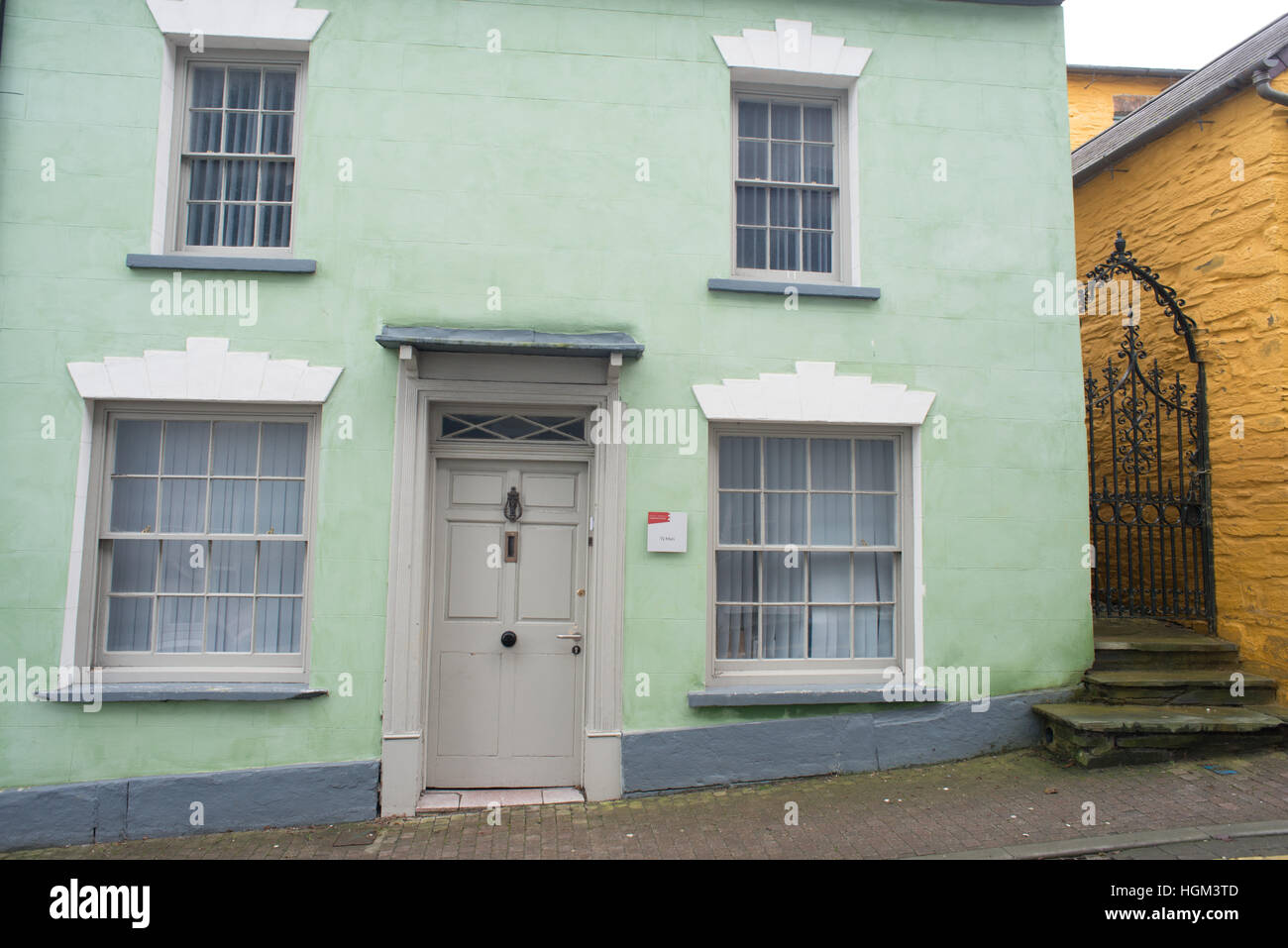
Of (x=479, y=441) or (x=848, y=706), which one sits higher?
(x=479, y=441)

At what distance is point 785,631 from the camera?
6.93m

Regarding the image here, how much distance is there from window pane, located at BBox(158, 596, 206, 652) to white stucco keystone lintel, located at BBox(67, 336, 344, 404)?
1455 millimetres

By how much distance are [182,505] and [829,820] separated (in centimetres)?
507

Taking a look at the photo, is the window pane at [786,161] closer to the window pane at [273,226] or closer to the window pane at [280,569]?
the window pane at [273,226]

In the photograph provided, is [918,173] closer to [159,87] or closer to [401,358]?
[401,358]

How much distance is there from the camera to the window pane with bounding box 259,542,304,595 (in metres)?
6.48

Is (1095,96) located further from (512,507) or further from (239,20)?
(239,20)

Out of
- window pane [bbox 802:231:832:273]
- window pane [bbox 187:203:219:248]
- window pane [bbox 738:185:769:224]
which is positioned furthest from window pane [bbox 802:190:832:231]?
window pane [bbox 187:203:219:248]

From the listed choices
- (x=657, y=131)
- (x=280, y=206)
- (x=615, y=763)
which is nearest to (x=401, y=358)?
(x=280, y=206)

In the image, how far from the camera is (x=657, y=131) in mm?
6887

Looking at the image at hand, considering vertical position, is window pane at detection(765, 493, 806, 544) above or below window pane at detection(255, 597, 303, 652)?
above

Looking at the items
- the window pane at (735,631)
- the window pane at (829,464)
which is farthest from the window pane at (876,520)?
the window pane at (735,631)

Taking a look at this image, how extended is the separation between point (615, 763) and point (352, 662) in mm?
2010

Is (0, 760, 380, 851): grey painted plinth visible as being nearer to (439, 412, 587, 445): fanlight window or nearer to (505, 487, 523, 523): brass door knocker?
(505, 487, 523, 523): brass door knocker
